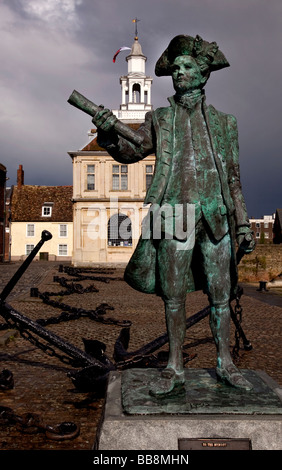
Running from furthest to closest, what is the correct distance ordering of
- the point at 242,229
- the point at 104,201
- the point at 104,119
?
the point at 104,201, the point at 242,229, the point at 104,119

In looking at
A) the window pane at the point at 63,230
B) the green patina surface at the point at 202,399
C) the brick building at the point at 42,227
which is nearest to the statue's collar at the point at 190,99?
the green patina surface at the point at 202,399

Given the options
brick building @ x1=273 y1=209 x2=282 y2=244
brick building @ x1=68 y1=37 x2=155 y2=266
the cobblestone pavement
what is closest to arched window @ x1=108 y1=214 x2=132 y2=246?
brick building @ x1=68 y1=37 x2=155 y2=266

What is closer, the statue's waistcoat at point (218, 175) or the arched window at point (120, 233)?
the statue's waistcoat at point (218, 175)

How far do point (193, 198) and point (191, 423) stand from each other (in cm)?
134

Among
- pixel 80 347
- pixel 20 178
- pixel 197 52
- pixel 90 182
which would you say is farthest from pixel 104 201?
pixel 197 52

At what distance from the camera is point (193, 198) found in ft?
9.03

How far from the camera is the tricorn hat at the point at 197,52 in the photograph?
9.32 ft

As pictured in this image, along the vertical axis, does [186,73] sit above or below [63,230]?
above

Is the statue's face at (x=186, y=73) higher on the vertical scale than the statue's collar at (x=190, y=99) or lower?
higher

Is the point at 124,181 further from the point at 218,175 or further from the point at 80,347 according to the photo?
the point at 218,175

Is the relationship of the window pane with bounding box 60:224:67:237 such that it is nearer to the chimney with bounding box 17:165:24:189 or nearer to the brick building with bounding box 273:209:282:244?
the chimney with bounding box 17:165:24:189

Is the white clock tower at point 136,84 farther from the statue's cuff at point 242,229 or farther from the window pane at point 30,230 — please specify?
the statue's cuff at point 242,229

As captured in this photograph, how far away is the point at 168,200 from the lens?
2.79m

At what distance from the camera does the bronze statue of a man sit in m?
2.73
